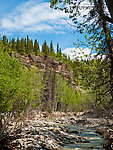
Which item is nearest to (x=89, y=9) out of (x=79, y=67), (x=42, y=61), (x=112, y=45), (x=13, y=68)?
(x=112, y=45)

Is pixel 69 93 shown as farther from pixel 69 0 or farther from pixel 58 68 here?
pixel 69 0

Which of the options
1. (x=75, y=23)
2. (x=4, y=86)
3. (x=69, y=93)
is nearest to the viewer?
(x=75, y=23)

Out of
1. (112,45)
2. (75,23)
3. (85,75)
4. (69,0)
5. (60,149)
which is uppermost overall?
(69,0)

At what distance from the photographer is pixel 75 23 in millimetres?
4508

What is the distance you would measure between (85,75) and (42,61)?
9150 centimetres

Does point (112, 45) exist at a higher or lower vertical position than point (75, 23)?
lower

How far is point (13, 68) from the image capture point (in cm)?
1503

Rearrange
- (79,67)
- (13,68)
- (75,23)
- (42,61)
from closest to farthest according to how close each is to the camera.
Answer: (75,23) < (79,67) < (13,68) < (42,61)

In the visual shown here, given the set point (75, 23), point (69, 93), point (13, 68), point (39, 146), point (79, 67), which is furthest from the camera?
point (69, 93)

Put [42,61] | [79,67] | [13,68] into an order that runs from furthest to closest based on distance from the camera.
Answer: [42,61]
[13,68]
[79,67]

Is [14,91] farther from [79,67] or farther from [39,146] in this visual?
[79,67]

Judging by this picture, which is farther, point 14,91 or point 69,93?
point 69,93

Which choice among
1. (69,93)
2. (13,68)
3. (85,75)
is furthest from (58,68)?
(85,75)

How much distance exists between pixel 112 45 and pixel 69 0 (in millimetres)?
1964
